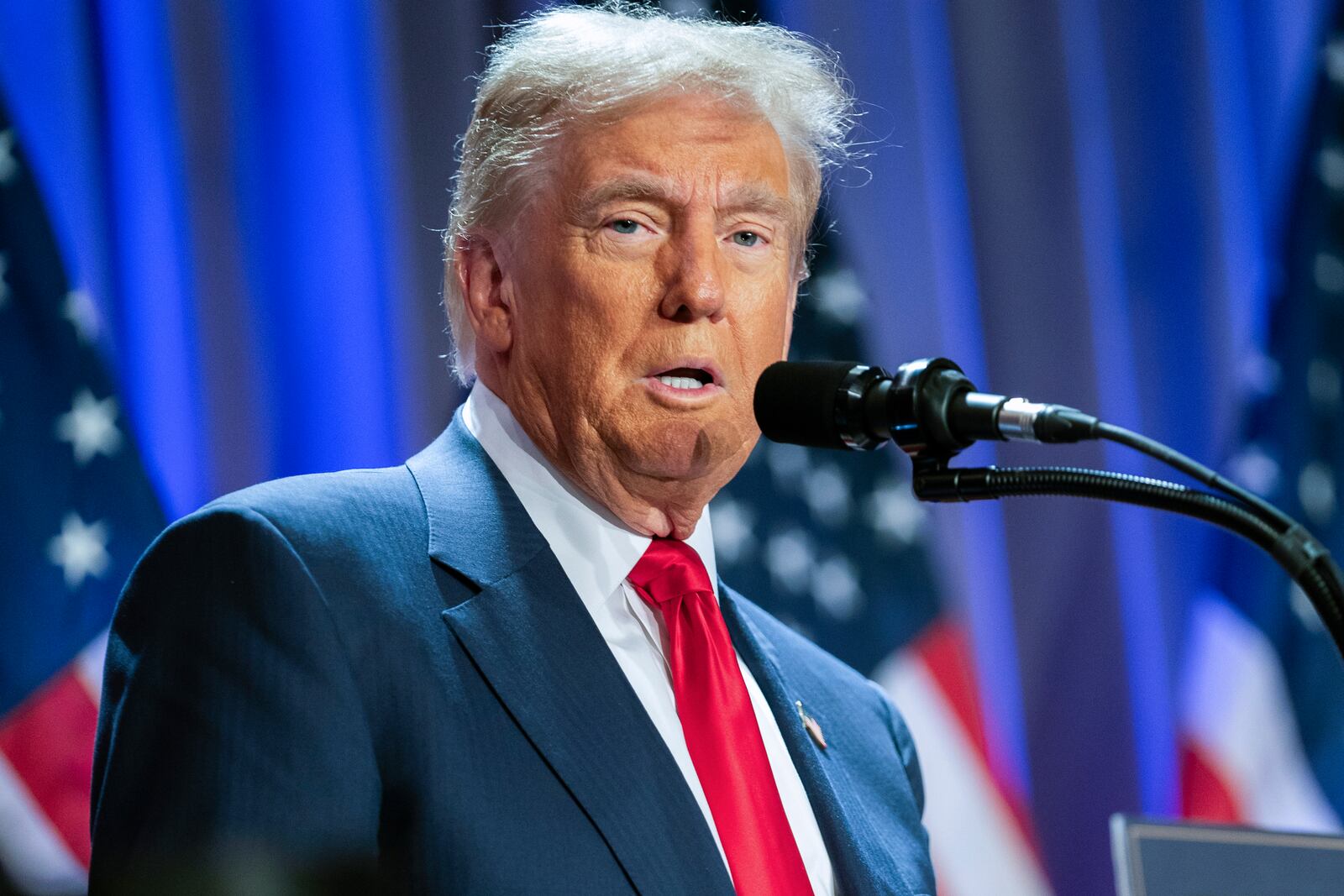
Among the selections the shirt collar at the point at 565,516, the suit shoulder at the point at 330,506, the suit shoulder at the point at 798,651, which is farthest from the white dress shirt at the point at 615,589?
the suit shoulder at the point at 798,651

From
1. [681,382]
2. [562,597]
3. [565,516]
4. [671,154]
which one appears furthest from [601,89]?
[562,597]

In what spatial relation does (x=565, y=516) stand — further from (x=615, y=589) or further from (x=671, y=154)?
(x=671, y=154)

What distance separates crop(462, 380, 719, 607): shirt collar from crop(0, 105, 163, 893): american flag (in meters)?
0.97

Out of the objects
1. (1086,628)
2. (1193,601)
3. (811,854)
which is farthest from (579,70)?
(1193,601)

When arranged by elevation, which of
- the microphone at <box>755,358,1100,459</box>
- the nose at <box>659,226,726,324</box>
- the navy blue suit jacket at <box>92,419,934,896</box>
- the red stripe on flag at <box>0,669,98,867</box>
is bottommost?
the red stripe on flag at <box>0,669,98,867</box>

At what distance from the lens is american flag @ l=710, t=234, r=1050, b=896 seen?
3.10m

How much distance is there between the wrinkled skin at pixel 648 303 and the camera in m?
1.69

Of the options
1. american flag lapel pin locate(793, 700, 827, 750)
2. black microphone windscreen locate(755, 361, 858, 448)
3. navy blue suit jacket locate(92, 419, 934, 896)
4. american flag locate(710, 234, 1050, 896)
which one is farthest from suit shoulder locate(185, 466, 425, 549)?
american flag locate(710, 234, 1050, 896)

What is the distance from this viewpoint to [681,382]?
67.2 inches

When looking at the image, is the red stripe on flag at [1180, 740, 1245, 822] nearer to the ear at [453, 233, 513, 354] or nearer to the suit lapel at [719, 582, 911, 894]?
the suit lapel at [719, 582, 911, 894]

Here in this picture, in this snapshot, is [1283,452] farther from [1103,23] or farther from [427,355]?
[427,355]

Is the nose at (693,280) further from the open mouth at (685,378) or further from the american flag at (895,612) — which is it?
the american flag at (895,612)

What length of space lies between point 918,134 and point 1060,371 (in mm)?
654

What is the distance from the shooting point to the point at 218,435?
8.43 ft
